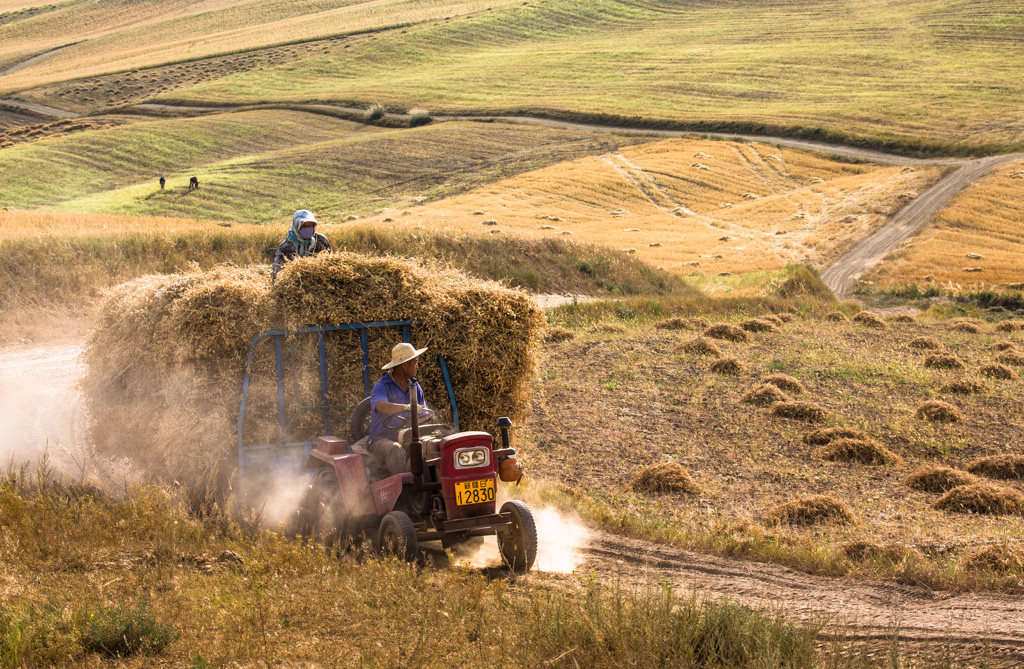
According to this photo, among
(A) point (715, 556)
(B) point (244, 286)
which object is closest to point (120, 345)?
(B) point (244, 286)

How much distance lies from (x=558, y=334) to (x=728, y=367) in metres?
5.60

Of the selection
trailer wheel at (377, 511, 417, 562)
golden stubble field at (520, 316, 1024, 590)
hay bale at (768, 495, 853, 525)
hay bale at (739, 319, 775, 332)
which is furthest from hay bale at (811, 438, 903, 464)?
hay bale at (739, 319, 775, 332)

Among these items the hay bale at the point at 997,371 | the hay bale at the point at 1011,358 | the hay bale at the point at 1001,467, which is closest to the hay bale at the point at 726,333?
the hay bale at the point at 997,371

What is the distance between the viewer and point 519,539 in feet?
27.2

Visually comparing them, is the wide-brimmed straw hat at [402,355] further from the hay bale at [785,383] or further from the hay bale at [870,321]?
the hay bale at [870,321]

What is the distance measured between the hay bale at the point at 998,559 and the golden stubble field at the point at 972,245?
36234mm

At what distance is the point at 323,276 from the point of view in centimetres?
1077

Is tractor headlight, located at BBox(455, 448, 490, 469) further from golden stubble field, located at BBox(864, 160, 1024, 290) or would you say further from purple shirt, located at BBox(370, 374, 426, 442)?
golden stubble field, located at BBox(864, 160, 1024, 290)

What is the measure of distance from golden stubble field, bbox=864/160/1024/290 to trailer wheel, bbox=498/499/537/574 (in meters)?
39.2

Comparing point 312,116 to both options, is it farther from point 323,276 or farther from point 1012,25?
point 1012,25

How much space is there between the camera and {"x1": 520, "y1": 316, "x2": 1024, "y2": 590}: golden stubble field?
9.79m

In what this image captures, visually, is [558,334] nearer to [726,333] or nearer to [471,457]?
[726,333]

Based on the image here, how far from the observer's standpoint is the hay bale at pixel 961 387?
19.1 metres

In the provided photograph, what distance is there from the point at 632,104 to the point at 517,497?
75.0 m
